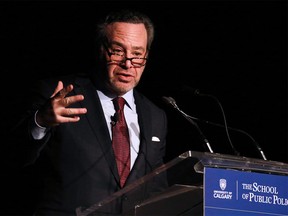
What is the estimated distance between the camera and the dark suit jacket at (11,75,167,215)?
8.80 ft

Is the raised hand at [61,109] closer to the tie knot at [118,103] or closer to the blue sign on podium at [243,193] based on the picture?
the blue sign on podium at [243,193]

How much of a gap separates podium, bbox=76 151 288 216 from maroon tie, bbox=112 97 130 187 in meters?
0.68

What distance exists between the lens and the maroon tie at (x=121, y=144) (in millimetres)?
2812

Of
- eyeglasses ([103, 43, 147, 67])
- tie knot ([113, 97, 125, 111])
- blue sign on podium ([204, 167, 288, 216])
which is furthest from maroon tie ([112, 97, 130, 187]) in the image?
blue sign on podium ([204, 167, 288, 216])

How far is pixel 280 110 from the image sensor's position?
418cm

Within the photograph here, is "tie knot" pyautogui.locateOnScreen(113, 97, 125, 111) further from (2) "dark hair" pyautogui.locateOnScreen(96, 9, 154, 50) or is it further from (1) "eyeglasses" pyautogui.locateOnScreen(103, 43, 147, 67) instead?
(2) "dark hair" pyautogui.locateOnScreen(96, 9, 154, 50)

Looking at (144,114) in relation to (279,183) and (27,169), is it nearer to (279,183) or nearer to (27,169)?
(27,169)

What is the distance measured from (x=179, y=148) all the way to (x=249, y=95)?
2.06ft

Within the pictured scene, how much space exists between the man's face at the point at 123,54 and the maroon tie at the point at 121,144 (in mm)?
126

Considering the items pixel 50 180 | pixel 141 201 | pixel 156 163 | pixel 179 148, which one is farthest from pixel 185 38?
pixel 141 201

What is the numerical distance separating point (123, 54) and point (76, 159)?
0.61 m

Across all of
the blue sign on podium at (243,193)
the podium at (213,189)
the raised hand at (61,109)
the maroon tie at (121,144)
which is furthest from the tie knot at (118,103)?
the blue sign on podium at (243,193)

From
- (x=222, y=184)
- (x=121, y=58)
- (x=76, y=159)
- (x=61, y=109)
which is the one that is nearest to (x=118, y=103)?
(x=121, y=58)

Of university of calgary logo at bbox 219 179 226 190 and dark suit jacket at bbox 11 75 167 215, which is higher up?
university of calgary logo at bbox 219 179 226 190
